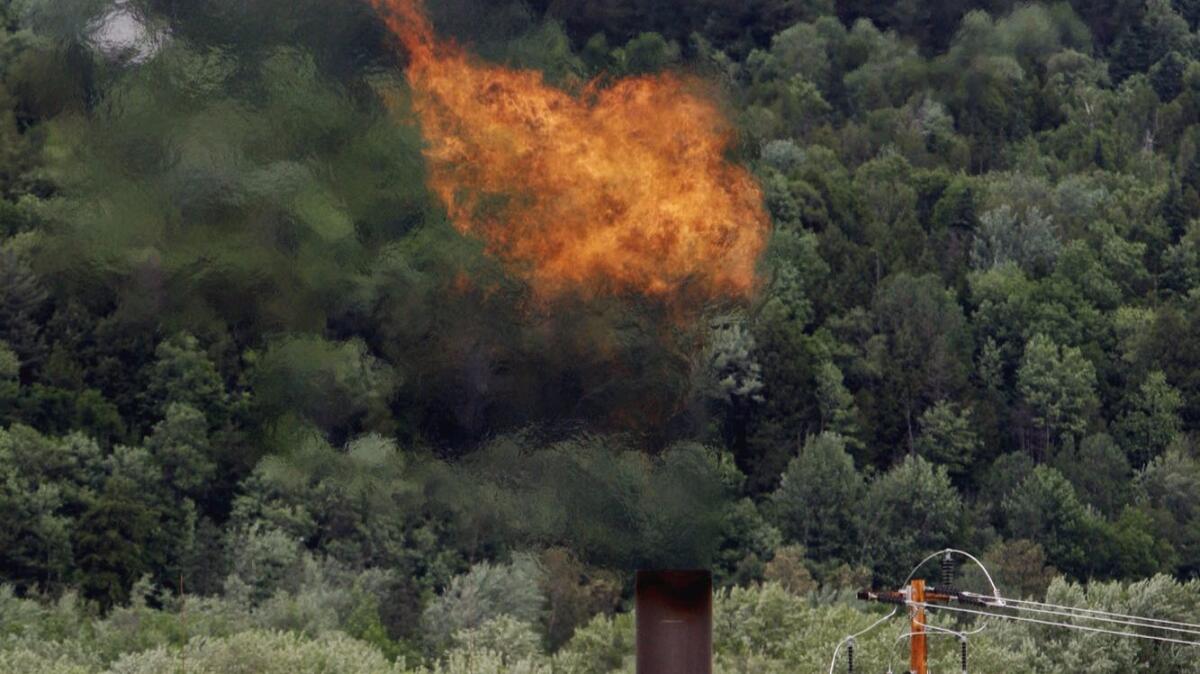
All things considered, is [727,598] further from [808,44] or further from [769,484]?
[808,44]

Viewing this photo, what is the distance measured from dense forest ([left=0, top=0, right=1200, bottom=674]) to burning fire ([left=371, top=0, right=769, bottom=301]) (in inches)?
11.0

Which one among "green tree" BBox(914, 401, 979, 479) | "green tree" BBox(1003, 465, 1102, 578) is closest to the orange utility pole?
"green tree" BBox(1003, 465, 1102, 578)

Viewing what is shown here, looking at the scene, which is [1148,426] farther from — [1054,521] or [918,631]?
[918,631]

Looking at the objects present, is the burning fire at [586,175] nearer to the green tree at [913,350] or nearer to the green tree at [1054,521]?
the green tree at [1054,521]

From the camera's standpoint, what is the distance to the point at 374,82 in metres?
36.7

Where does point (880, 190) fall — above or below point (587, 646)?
above

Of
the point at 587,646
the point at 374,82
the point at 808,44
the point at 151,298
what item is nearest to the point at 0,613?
the point at 587,646

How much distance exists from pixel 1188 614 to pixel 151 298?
37.6m

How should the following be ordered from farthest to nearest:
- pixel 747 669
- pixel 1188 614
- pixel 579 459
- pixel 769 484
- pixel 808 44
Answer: pixel 808 44 → pixel 769 484 → pixel 1188 614 → pixel 747 669 → pixel 579 459

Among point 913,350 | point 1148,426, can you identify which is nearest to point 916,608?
point 913,350

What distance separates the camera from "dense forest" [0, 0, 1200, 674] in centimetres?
3669

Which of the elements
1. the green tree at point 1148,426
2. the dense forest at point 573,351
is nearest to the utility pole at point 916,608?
the dense forest at point 573,351

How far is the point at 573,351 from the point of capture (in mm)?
37344

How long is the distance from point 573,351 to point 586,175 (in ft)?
9.64
